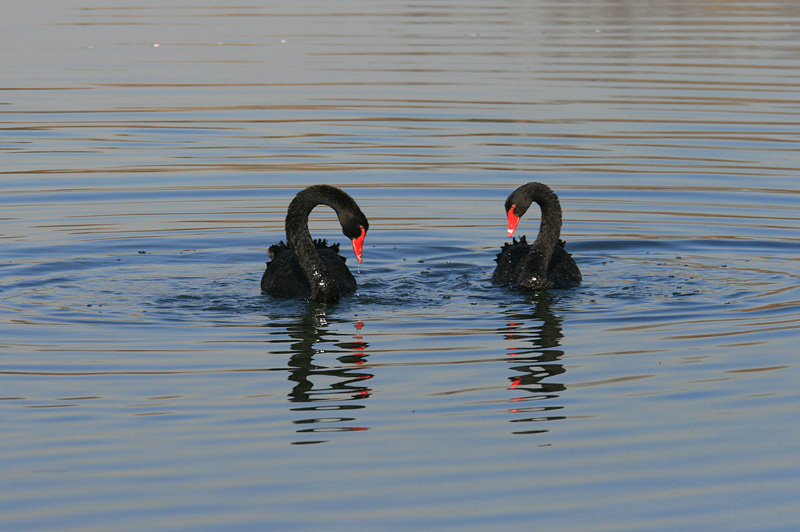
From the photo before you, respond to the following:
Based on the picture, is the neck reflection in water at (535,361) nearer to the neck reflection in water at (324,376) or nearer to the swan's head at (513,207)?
the swan's head at (513,207)

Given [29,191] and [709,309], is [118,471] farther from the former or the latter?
[29,191]

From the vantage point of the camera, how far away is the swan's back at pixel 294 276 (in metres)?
10.2

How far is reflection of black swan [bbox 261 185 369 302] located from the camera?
9.74m

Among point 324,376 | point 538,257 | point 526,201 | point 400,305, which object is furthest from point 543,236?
point 324,376

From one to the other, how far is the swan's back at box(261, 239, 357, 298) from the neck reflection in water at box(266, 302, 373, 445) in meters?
0.53

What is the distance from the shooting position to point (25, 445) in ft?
21.1

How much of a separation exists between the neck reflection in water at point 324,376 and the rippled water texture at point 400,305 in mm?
29

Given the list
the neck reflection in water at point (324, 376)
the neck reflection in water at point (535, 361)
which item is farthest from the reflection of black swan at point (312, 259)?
the neck reflection in water at point (535, 361)

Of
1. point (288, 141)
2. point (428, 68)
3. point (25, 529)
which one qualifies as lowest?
point (25, 529)

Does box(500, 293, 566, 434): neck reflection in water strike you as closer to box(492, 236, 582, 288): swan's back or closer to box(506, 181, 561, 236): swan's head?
box(492, 236, 582, 288): swan's back

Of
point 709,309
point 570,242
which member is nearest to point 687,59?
point 570,242

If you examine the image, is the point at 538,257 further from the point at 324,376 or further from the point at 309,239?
the point at 324,376

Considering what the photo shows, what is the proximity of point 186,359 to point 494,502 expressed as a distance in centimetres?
298

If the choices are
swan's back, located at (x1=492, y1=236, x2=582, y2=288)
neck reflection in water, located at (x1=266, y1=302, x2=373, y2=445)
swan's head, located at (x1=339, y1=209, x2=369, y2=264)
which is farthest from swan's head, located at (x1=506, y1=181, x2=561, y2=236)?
neck reflection in water, located at (x1=266, y1=302, x2=373, y2=445)
